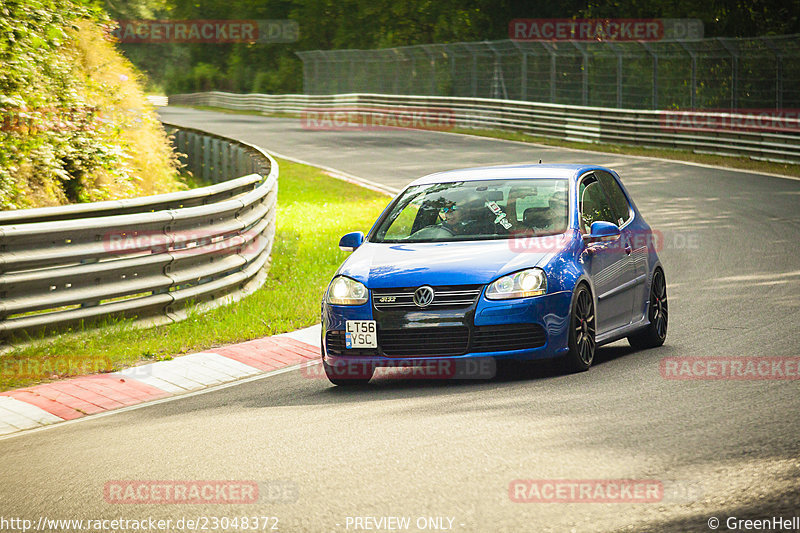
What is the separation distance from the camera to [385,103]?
153ft

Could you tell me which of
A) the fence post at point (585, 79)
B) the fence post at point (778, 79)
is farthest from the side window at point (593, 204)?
the fence post at point (585, 79)

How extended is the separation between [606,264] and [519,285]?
4.14 ft

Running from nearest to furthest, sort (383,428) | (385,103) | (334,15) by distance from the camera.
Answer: (383,428) < (385,103) < (334,15)

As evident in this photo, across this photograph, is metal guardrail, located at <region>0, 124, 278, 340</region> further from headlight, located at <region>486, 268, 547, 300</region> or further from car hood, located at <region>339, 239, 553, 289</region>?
headlight, located at <region>486, 268, 547, 300</region>

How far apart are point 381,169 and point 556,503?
2305 centimetres

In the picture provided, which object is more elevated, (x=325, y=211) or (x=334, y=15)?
(x=334, y=15)

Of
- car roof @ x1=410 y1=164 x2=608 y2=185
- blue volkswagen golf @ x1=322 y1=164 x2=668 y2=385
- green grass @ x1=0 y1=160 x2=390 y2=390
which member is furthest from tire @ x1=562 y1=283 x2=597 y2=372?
green grass @ x1=0 y1=160 x2=390 y2=390

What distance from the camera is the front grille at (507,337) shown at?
7.94 metres

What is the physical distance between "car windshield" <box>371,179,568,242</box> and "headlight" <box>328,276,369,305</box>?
2.71ft

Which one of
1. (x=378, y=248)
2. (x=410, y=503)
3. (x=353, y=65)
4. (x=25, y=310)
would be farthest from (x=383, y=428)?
(x=353, y=65)

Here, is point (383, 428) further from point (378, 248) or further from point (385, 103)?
point (385, 103)

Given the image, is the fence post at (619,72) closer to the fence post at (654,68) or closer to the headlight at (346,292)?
the fence post at (654,68)

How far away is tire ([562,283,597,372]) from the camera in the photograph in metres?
8.18

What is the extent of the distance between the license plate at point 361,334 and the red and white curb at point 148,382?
4.58ft
